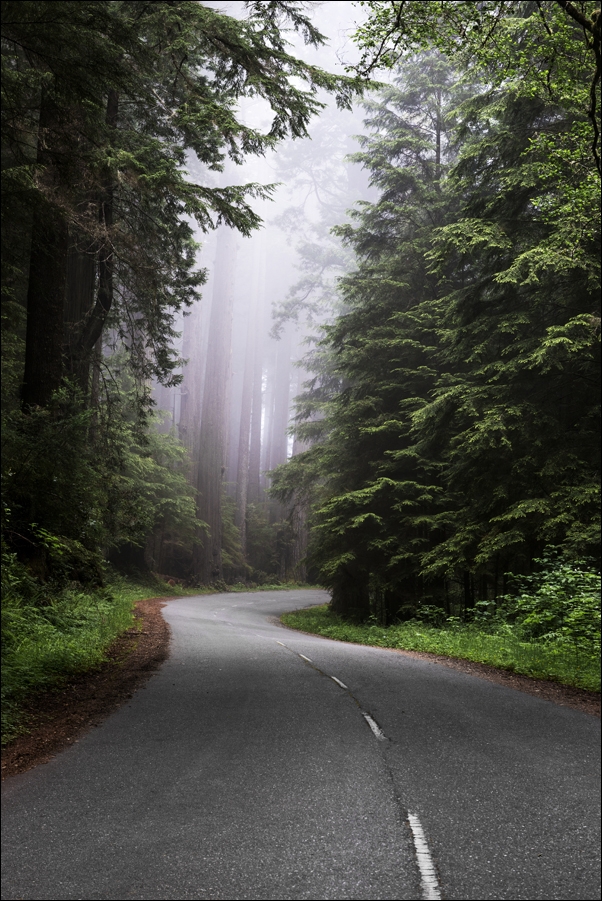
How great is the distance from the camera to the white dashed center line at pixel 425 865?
311cm

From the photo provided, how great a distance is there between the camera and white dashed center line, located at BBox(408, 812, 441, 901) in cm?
311

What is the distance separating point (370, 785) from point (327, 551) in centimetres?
1039

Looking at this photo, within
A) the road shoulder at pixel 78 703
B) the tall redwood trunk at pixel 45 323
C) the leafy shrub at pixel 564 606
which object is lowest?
the road shoulder at pixel 78 703

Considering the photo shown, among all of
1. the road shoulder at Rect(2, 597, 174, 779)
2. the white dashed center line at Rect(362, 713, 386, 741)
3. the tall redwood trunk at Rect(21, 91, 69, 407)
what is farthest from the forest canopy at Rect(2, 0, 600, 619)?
the white dashed center line at Rect(362, 713, 386, 741)

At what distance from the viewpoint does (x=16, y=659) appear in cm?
594

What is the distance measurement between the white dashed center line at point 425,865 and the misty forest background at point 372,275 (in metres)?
4.72

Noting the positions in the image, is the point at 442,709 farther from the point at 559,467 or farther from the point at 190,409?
the point at 190,409

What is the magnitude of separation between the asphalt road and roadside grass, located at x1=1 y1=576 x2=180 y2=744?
1.09 m

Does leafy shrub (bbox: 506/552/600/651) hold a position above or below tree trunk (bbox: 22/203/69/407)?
below

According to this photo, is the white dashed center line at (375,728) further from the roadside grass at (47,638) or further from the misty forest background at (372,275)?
the misty forest background at (372,275)

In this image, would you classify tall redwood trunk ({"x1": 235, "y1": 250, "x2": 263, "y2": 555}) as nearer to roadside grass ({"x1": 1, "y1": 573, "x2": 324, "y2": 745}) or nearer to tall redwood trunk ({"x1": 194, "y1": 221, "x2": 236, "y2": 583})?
tall redwood trunk ({"x1": 194, "y1": 221, "x2": 236, "y2": 583})

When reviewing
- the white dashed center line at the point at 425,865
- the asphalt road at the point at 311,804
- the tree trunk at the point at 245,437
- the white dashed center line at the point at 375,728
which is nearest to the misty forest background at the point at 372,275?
the asphalt road at the point at 311,804

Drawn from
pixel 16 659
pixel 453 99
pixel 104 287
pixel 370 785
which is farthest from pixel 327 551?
pixel 453 99

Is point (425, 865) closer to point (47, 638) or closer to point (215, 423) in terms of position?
point (47, 638)
